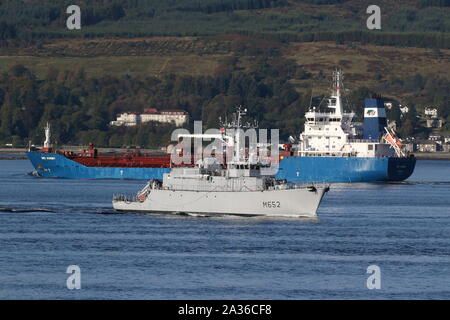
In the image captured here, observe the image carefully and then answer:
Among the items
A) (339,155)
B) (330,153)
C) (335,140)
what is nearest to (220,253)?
(330,153)

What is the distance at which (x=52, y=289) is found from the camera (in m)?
53.2

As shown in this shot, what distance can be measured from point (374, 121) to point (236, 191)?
6668 centimetres

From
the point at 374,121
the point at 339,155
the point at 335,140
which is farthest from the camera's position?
the point at 374,121

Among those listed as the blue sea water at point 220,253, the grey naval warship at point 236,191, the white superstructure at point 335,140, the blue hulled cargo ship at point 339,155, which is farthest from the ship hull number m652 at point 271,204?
the white superstructure at point 335,140

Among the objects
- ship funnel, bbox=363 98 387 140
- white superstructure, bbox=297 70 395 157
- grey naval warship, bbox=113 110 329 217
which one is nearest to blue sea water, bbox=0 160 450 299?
grey naval warship, bbox=113 110 329 217

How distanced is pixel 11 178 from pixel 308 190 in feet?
244

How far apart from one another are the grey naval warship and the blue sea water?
787 mm

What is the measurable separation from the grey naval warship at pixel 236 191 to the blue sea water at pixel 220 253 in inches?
31.0

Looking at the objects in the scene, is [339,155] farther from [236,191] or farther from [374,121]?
[236,191]

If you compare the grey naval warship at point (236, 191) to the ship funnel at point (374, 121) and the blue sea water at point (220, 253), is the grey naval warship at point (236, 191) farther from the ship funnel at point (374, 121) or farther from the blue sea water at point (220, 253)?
the ship funnel at point (374, 121)

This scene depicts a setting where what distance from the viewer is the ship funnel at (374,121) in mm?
139500

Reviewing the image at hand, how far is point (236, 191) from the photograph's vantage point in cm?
7744

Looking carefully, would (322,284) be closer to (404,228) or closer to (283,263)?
(283,263)
